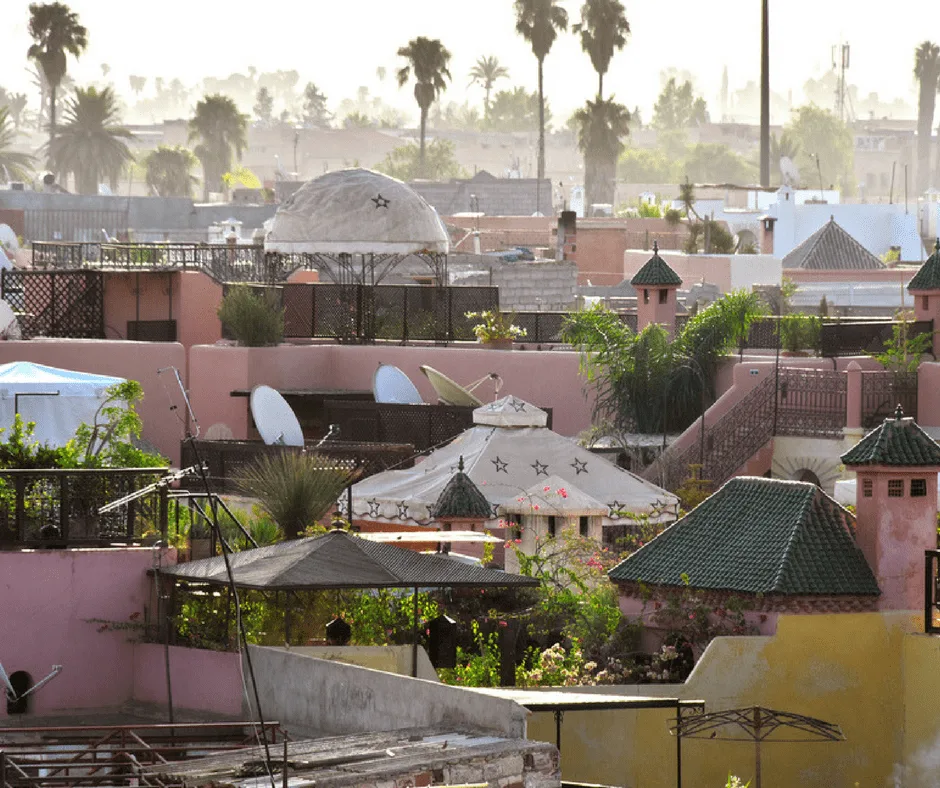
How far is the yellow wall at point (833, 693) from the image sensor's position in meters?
20.6

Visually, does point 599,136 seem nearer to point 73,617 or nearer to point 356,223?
point 356,223

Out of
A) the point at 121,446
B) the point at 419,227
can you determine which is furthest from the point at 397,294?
the point at 121,446

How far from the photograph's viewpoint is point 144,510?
855 inches

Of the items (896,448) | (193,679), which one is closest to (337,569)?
(193,679)

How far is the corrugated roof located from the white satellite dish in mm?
27871

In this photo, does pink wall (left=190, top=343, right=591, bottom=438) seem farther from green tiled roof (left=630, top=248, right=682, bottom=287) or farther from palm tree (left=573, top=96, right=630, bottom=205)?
palm tree (left=573, top=96, right=630, bottom=205)

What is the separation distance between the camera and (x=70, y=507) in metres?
21.2

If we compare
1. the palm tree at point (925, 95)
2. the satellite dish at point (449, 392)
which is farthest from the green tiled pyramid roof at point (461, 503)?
the palm tree at point (925, 95)

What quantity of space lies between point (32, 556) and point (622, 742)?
16.9 feet

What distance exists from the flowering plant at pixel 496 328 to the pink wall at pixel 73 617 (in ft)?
58.3

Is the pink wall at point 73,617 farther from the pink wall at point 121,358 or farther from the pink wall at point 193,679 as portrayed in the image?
the pink wall at point 121,358

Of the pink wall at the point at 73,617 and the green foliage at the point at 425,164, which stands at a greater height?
the green foliage at the point at 425,164

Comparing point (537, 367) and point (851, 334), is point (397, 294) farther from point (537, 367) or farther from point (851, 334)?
point (851, 334)

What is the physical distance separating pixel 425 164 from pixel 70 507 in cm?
10308
